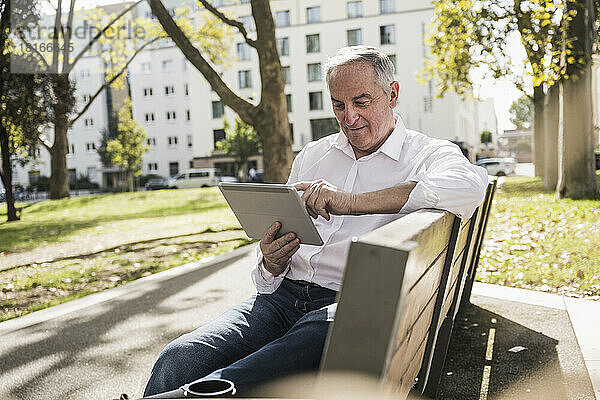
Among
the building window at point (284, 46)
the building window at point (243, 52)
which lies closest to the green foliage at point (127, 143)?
the building window at point (243, 52)

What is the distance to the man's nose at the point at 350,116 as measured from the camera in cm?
287

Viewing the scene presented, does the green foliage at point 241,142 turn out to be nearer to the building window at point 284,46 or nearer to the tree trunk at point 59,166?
the building window at point 284,46

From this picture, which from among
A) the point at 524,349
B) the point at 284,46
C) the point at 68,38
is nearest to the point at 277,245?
the point at 524,349

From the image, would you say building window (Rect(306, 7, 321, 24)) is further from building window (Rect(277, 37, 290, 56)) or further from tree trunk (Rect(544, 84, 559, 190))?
tree trunk (Rect(544, 84, 559, 190))

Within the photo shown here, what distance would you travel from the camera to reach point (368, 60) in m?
2.76

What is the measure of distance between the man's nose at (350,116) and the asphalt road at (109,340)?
212cm

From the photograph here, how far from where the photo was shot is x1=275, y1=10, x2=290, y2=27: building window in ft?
219

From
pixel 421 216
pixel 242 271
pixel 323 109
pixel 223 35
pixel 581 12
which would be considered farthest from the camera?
pixel 323 109

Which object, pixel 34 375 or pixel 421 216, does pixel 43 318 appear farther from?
pixel 421 216

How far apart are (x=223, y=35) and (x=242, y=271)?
2274 cm

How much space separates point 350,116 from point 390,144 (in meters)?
0.23

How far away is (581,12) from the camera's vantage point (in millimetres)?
13047

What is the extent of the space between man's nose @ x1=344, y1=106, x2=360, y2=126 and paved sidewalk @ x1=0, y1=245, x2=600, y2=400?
1.54m

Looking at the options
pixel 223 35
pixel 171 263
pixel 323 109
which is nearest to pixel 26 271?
pixel 171 263
